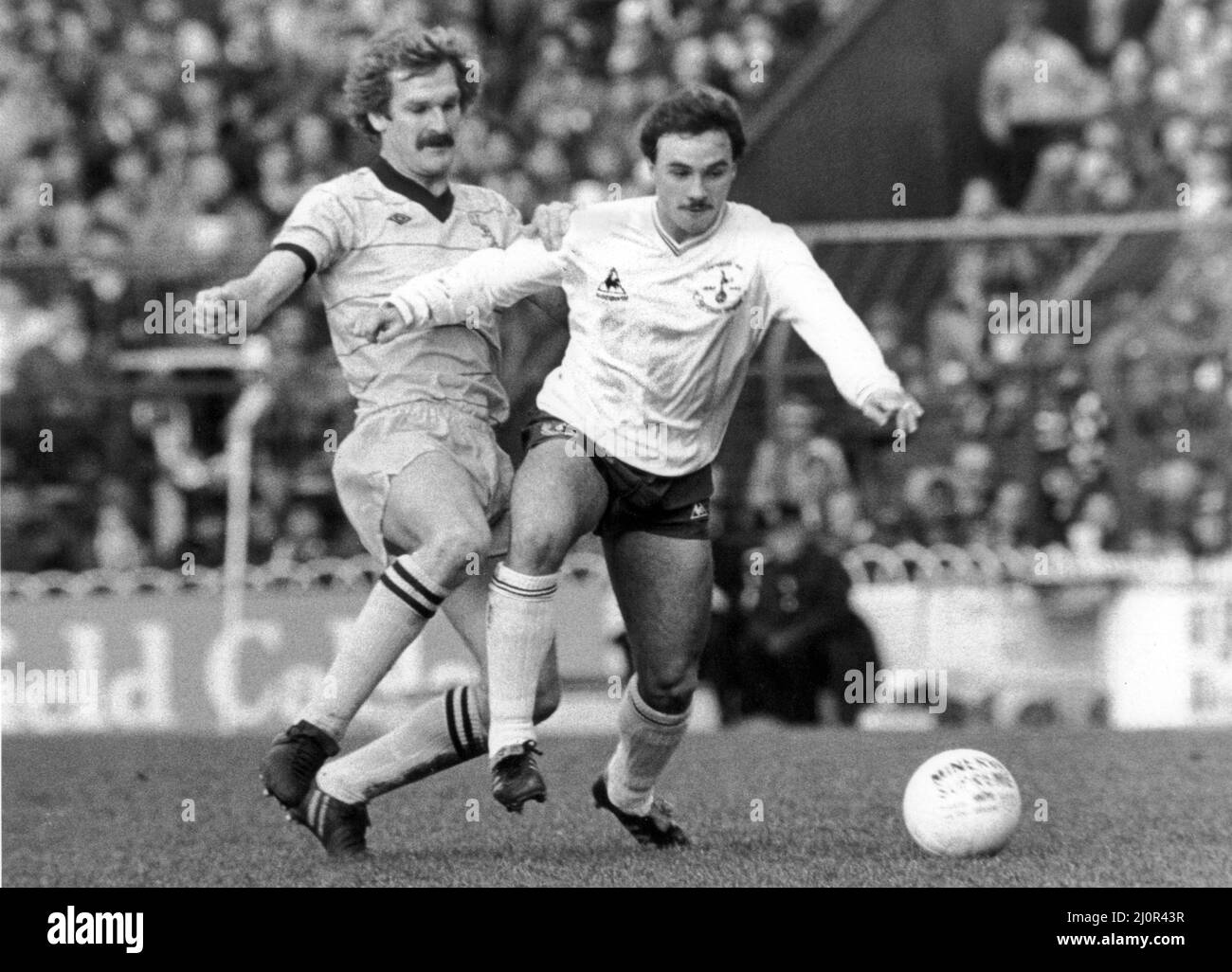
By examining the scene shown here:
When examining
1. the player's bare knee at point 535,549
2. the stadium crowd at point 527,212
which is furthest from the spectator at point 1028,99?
the player's bare knee at point 535,549

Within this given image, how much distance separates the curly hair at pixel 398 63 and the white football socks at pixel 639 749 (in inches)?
77.9

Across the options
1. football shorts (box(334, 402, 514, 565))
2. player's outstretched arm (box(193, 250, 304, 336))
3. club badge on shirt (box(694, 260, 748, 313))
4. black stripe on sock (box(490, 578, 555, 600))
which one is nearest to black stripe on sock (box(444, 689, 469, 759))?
football shorts (box(334, 402, 514, 565))

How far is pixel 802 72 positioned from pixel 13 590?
599cm

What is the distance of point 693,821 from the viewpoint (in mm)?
8219

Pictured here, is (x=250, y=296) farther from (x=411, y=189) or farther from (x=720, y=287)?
(x=720, y=287)

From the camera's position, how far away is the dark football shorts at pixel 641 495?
7.00 metres

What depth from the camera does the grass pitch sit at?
6.81m

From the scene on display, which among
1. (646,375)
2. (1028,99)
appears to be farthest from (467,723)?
(1028,99)

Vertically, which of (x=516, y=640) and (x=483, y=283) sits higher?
(x=483, y=283)

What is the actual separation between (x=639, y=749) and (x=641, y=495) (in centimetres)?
84

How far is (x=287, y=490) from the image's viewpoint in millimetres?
13820

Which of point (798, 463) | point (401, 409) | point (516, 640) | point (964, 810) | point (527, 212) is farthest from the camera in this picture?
point (527, 212)

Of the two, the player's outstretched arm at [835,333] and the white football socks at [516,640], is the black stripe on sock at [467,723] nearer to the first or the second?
the white football socks at [516,640]

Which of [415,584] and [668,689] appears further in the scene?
[668,689]
